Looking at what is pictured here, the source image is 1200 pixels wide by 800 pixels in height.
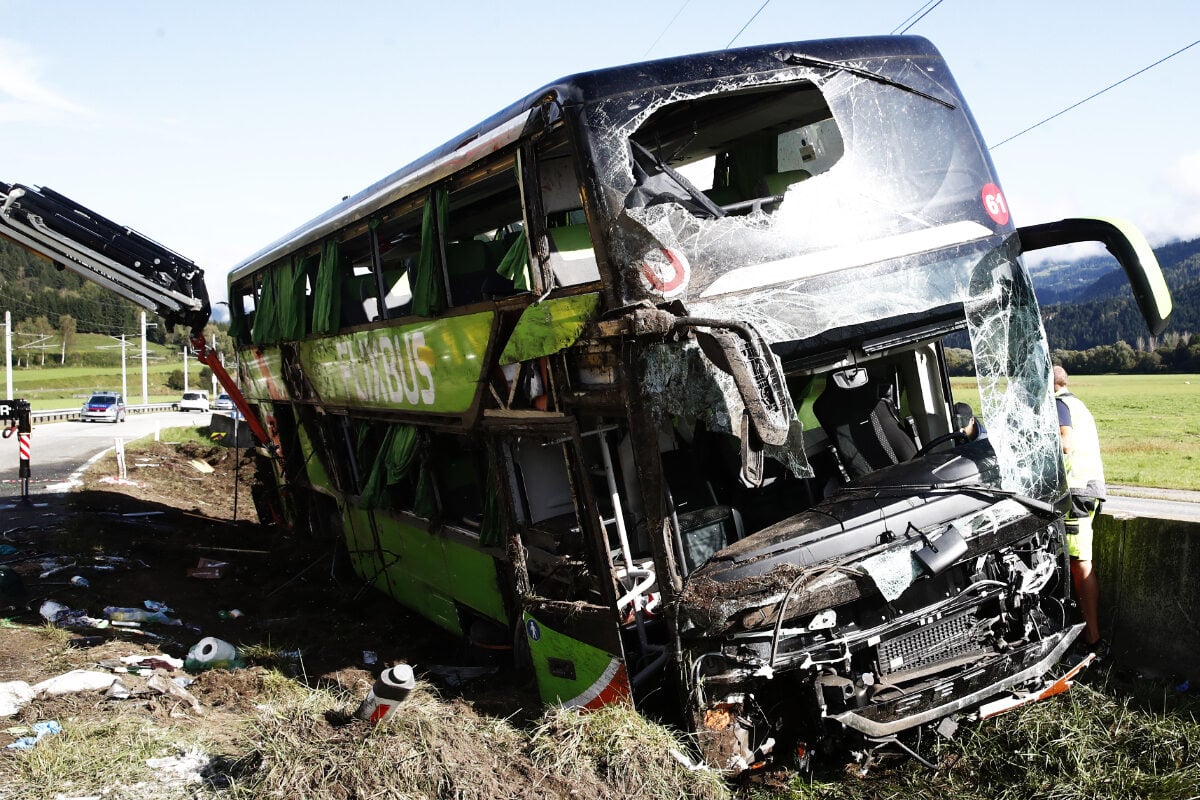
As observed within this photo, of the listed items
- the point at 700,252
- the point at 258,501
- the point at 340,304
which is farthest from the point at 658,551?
the point at 258,501

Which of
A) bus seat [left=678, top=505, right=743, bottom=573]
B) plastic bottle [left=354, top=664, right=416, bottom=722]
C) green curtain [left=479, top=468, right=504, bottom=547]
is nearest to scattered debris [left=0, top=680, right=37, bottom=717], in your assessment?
plastic bottle [left=354, top=664, right=416, bottom=722]

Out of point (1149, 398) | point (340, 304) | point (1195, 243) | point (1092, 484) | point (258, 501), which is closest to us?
point (1092, 484)

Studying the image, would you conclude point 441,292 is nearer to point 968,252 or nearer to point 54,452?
point 968,252

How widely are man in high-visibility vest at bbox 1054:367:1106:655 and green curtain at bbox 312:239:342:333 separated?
599cm

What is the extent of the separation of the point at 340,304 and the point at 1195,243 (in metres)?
119

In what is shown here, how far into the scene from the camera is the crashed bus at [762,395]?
434 cm

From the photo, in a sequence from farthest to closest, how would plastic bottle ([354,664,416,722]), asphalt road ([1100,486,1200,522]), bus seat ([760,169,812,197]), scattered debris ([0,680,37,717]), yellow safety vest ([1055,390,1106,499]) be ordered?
asphalt road ([1100,486,1200,522]) < bus seat ([760,169,812,197]) < scattered debris ([0,680,37,717]) < yellow safety vest ([1055,390,1106,499]) < plastic bottle ([354,664,416,722])

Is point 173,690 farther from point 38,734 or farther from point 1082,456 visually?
point 1082,456

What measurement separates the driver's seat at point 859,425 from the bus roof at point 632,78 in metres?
1.93

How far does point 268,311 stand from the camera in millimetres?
10680

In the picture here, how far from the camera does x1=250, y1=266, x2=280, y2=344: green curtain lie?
10.5 m

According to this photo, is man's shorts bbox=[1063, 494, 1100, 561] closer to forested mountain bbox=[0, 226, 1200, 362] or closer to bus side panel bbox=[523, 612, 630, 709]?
bus side panel bbox=[523, 612, 630, 709]

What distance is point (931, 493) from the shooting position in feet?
15.8

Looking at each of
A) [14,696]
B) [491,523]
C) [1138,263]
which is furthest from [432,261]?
[1138,263]
